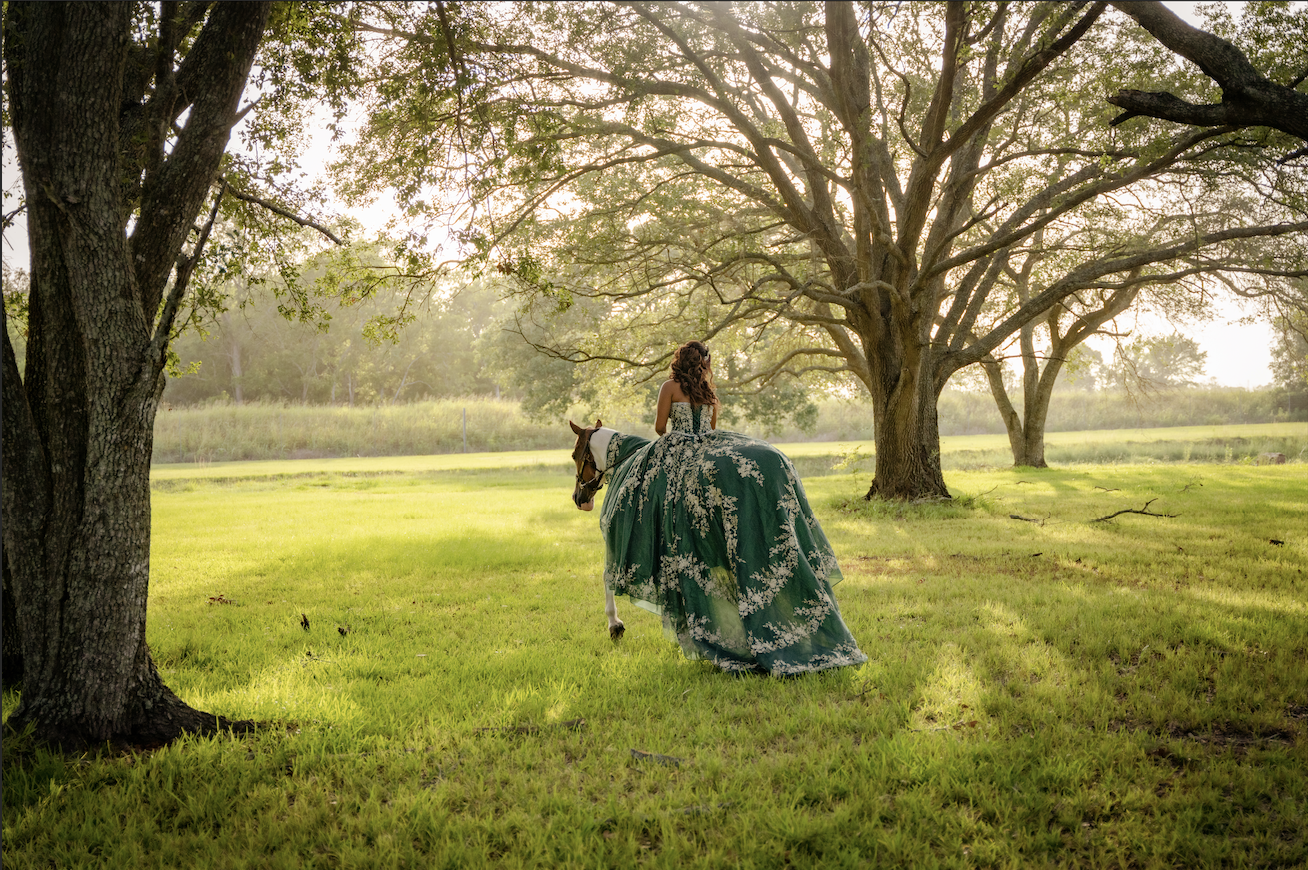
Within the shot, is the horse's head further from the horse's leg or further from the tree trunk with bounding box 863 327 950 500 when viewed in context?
the tree trunk with bounding box 863 327 950 500

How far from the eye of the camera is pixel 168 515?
1499 centimetres

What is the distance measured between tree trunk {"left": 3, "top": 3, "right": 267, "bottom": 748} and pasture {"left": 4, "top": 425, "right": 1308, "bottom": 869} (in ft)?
1.37

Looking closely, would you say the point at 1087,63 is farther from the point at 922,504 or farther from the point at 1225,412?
the point at 1225,412

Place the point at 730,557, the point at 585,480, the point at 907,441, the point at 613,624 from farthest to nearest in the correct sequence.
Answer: the point at 907,441 < the point at 585,480 < the point at 613,624 < the point at 730,557

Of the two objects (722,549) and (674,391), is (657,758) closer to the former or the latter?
(722,549)

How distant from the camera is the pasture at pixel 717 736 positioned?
9.93 ft

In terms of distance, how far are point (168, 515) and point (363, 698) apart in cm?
1326

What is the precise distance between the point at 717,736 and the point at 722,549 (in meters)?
1.46

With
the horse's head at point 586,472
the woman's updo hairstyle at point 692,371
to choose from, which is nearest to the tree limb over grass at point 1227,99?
the woman's updo hairstyle at point 692,371

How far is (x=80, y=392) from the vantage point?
3.74m

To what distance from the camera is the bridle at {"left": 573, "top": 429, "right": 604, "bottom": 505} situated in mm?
6027

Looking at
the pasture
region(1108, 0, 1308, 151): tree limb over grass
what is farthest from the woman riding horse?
region(1108, 0, 1308, 151): tree limb over grass

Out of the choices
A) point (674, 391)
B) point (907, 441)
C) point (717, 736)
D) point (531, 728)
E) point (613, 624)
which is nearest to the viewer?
point (717, 736)

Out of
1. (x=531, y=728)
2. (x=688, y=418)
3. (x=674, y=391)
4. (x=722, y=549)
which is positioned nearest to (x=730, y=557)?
(x=722, y=549)
